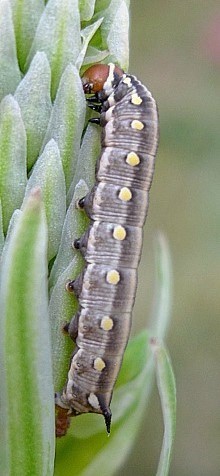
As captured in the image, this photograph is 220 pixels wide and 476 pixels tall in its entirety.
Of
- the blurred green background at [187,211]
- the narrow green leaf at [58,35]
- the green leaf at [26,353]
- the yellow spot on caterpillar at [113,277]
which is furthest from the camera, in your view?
the blurred green background at [187,211]

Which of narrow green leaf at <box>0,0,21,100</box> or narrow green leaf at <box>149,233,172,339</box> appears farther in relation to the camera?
narrow green leaf at <box>149,233,172,339</box>

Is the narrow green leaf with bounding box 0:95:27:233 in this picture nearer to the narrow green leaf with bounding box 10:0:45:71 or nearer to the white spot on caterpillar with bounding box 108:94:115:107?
the narrow green leaf with bounding box 10:0:45:71

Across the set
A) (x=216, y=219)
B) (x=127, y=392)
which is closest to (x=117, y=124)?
(x=127, y=392)

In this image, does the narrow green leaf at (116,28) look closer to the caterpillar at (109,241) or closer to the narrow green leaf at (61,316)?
the caterpillar at (109,241)

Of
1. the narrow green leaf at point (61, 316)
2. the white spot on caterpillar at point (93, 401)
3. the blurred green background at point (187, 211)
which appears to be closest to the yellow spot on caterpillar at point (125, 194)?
the narrow green leaf at point (61, 316)

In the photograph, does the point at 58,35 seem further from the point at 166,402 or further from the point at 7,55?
the point at 166,402

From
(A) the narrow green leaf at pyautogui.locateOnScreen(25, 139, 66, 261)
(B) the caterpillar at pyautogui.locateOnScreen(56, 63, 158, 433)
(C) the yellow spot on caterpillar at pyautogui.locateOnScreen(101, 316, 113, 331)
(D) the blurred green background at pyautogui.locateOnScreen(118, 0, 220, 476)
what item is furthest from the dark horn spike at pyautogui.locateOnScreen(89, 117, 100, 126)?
(D) the blurred green background at pyautogui.locateOnScreen(118, 0, 220, 476)

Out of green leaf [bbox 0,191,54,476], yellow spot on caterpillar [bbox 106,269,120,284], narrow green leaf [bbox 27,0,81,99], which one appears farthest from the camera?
yellow spot on caterpillar [bbox 106,269,120,284]
